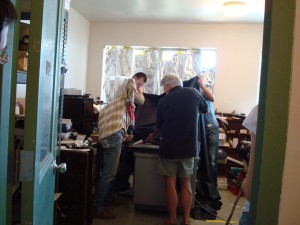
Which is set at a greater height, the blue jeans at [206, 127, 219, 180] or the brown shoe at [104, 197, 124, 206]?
the blue jeans at [206, 127, 219, 180]

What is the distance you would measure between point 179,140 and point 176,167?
308mm

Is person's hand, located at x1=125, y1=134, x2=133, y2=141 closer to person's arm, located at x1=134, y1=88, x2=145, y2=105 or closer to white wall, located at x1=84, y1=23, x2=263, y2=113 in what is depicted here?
person's arm, located at x1=134, y1=88, x2=145, y2=105

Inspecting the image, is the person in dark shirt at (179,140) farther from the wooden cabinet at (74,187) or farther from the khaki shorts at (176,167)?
the wooden cabinet at (74,187)

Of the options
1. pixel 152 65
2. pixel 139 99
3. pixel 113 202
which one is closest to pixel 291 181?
pixel 113 202

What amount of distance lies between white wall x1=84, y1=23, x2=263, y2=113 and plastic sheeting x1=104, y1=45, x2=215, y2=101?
0.13 meters

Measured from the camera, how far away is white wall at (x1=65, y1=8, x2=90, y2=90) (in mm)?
4426

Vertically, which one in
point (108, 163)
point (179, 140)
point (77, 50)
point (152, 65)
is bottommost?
point (108, 163)

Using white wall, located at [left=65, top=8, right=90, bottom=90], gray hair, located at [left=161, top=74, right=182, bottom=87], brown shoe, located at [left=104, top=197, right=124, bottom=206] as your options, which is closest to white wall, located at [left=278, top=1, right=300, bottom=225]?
gray hair, located at [left=161, top=74, right=182, bottom=87]

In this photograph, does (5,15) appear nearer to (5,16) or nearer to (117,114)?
(5,16)

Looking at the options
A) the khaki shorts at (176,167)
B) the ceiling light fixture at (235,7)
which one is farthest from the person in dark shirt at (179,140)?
the ceiling light fixture at (235,7)

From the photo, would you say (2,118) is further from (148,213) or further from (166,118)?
(148,213)

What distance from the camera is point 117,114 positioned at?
10.0ft

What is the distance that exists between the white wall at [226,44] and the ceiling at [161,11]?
153 mm

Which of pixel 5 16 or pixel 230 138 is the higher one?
pixel 5 16
